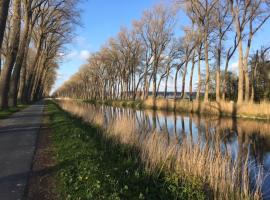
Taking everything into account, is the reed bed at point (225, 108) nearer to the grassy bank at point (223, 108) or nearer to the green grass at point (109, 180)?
the grassy bank at point (223, 108)

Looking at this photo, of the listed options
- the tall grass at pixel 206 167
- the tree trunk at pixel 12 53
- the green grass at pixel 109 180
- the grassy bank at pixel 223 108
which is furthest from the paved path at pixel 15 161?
the grassy bank at pixel 223 108

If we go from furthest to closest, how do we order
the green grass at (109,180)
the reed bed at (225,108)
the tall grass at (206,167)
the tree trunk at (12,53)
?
the reed bed at (225,108), the tree trunk at (12,53), the tall grass at (206,167), the green grass at (109,180)

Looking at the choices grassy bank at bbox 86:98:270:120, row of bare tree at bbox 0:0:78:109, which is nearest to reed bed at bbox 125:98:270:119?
grassy bank at bbox 86:98:270:120

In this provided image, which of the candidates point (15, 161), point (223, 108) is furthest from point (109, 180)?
point (223, 108)

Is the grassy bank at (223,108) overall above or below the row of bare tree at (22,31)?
below

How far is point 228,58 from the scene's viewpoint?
40781 millimetres

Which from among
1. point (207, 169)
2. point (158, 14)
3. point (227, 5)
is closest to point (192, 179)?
point (207, 169)

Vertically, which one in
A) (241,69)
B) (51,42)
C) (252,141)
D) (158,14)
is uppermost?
(158,14)

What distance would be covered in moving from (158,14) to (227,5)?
2066 cm

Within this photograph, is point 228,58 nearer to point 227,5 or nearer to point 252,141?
point 227,5

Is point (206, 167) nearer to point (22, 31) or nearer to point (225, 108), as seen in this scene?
point (225, 108)

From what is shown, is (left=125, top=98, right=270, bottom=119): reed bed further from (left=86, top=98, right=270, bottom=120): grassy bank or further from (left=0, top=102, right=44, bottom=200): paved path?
(left=0, top=102, right=44, bottom=200): paved path

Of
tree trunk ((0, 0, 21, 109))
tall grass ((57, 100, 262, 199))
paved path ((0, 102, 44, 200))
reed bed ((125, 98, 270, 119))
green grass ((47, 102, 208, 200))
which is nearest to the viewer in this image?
green grass ((47, 102, 208, 200))

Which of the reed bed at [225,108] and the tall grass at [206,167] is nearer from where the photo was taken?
the tall grass at [206,167]
